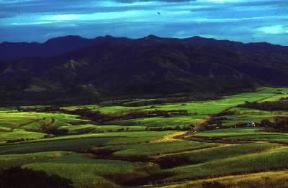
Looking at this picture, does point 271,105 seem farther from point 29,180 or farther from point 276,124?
point 29,180

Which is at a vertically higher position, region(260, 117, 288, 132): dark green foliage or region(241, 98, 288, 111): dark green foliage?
region(241, 98, 288, 111): dark green foliage

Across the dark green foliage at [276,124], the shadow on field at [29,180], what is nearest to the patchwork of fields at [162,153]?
the dark green foliage at [276,124]

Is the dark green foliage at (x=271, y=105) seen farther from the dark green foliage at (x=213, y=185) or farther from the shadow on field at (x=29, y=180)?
the dark green foliage at (x=213, y=185)

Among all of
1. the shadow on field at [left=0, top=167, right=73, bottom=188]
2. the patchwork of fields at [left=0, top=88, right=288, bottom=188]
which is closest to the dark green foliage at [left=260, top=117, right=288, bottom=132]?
the patchwork of fields at [left=0, top=88, right=288, bottom=188]

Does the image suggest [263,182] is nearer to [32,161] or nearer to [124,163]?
[124,163]

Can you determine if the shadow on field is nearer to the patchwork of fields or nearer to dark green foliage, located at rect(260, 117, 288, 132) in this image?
the patchwork of fields

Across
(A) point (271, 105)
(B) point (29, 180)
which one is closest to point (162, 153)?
(B) point (29, 180)
